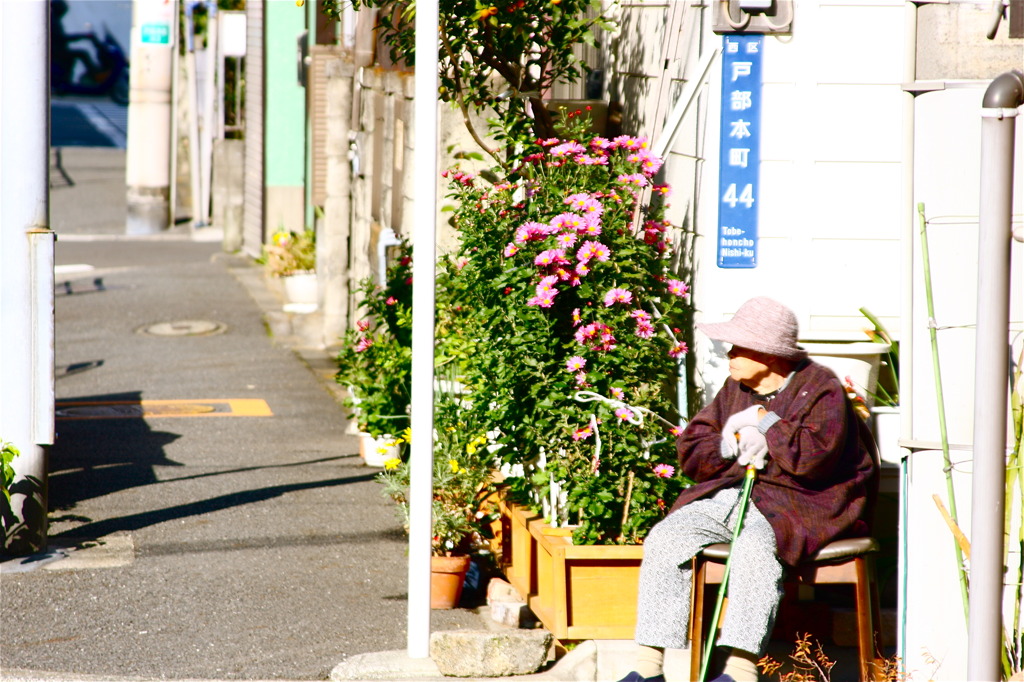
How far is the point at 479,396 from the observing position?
5.54 meters

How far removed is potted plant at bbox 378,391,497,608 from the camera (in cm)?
552

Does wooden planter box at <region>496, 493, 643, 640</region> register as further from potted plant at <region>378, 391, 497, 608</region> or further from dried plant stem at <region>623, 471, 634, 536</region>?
potted plant at <region>378, 391, 497, 608</region>

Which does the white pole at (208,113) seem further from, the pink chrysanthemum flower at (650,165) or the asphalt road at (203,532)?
the pink chrysanthemum flower at (650,165)

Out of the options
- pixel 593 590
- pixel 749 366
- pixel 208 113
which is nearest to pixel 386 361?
pixel 593 590

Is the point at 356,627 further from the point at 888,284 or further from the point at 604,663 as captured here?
the point at 888,284

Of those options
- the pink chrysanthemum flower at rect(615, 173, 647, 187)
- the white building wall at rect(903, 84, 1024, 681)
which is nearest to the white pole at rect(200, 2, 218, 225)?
the pink chrysanthemum flower at rect(615, 173, 647, 187)

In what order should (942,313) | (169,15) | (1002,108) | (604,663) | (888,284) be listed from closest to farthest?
1. (1002,108)
2. (942,313)
3. (604,663)
4. (888,284)
5. (169,15)

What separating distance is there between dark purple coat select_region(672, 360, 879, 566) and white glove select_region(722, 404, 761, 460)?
47 mm

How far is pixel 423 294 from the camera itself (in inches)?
174

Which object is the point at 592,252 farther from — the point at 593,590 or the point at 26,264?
the point at 26,264

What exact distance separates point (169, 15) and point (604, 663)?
56.0 ft

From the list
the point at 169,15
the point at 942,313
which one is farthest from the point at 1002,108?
the point at 169,15

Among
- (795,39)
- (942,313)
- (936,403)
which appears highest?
(795,39)

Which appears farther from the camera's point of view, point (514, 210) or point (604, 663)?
point (514, 210)
